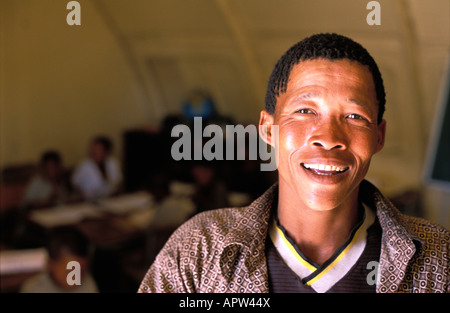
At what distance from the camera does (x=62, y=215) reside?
3.41 m

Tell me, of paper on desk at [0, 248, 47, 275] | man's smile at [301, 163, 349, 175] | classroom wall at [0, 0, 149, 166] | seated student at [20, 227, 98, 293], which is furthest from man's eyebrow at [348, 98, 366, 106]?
classroom wall at [0, 0, 149, 166]

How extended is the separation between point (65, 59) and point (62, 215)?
2735mm

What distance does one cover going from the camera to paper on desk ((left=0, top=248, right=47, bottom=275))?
2.49m

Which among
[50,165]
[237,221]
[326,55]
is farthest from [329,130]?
[50,165]

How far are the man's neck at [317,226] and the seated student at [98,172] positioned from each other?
137 inches

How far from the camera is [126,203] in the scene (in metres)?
3.72

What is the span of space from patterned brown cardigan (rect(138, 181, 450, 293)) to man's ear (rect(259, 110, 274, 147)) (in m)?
0.15

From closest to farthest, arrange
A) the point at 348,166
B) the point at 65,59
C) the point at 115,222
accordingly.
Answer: the point at 348,166, the point at 115,222, the point at 65,59

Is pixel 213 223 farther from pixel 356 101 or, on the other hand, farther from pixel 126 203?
pixel 126 203

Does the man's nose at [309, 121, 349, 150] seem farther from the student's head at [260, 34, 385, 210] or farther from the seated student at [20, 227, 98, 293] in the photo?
the seated student at [20, 227, 98, 293]

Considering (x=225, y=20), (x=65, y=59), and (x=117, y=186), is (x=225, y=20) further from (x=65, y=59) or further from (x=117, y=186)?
(x=65, y=59)

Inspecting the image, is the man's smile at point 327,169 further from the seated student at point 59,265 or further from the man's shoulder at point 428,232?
the seated student at point 59,265

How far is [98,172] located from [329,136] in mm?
3852
